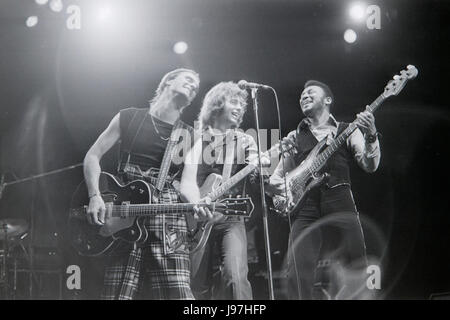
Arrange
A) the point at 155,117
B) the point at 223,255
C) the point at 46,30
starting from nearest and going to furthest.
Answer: the point at 223,255 < the point at 155,117 < the point at 46,30

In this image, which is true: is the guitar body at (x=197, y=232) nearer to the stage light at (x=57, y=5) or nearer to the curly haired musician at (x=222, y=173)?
the curly haired musician at (x=222, y=173)

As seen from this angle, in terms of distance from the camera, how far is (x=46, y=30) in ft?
14.7

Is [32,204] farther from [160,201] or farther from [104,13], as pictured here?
[104,13]

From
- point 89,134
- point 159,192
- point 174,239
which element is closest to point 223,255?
point 174,239

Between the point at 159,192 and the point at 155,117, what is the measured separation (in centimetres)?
59

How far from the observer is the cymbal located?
13.2 ft

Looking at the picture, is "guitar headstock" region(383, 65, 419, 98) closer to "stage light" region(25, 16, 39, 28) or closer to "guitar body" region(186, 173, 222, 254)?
"guitar body" region(186, 173, 222, 254)

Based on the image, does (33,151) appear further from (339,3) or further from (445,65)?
(445,65)

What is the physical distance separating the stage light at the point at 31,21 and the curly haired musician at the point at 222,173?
4.83ft

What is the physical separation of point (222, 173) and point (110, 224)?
2.72 ft

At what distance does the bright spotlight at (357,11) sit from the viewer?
465 cm

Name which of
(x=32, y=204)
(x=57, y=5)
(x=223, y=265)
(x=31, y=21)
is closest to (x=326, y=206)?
(x=223, y=265)

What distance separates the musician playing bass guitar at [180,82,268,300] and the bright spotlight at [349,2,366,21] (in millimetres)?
1159

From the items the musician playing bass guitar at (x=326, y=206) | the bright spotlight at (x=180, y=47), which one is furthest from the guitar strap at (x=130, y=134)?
the musician playing bass guitar at (x=326, y=206)
